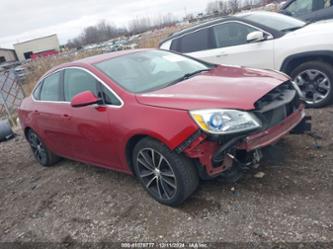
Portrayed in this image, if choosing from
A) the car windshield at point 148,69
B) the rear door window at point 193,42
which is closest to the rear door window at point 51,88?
the car windshield at point 148,69

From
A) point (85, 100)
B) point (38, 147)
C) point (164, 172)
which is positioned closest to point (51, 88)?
point (38, 147)

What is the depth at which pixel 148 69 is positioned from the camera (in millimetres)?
4070

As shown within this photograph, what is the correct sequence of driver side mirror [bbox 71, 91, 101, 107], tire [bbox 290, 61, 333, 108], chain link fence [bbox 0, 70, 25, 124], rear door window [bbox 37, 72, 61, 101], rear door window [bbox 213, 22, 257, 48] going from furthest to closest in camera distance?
chain link fence [bbox 0, 70, 25, 124] < rear door window [bbox 213, 22, 257, 48] < tire [bbox 290, 61, 333, 108] < rear door window [bbox 37, 72, 61, 101] < driver side mirror [bbox 71, 91, 101, 107]

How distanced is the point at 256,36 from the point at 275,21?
2.43ft

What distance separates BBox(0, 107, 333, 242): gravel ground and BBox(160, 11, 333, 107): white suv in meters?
0.63

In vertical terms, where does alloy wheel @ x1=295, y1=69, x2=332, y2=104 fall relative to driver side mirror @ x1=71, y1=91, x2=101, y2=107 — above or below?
below

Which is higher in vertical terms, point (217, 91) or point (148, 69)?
point (148, 69)

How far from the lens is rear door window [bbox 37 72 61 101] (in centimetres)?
465

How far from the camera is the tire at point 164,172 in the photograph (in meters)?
3.14

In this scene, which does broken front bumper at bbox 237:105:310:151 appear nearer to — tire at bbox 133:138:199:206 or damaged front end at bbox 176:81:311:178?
damaged front end at bbox 176:81:311:178

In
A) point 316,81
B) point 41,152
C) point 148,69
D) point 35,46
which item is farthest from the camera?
point 35,46

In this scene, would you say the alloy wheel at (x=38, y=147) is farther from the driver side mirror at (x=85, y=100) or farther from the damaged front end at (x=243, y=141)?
the damaged front end at (x=243, y=141)

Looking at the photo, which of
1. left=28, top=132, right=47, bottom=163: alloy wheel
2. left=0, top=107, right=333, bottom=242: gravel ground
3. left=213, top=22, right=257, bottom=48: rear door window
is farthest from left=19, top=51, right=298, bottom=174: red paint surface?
left=213, top=22, right=257, bottom=48: rear door window

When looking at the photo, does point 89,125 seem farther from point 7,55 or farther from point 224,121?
point 7,55
